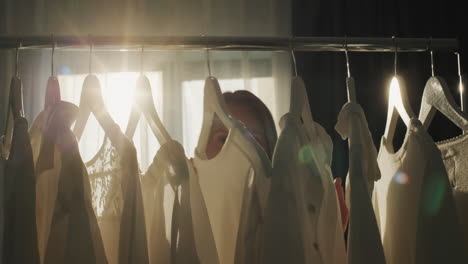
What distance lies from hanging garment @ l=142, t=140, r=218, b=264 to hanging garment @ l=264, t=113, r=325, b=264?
0.09 m

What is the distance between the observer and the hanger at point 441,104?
69 cm

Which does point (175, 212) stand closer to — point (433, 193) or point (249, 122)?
point (433, 193)

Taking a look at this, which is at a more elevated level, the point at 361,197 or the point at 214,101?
the point at 214,101

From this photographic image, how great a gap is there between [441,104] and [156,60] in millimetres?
1380

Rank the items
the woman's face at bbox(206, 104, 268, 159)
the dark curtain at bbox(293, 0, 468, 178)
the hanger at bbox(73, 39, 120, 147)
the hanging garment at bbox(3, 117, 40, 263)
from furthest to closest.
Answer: the dark curtain at bbox(293, 0, 468, 178) < the woman's face at bbox(206, 104, 268, 159) < the hanger at bbox(73, 39, 120, 147) < the hanging garment at bbox(3, 117, 40, 263)

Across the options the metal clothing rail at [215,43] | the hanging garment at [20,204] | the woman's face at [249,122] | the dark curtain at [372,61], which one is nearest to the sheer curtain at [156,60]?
the dark curtain at [372,61]

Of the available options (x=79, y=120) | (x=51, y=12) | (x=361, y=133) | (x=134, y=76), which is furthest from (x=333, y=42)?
(x=51, y=12)

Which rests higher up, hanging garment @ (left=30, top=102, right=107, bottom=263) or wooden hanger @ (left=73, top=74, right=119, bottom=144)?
wooden hanger @ (left=73, top=74, right=119, bottom=144)

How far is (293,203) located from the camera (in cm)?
57

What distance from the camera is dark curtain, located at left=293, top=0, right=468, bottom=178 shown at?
182cm

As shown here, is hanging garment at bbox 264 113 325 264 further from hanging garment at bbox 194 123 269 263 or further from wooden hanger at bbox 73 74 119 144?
wooden hanger at bbox 73 74 119 144

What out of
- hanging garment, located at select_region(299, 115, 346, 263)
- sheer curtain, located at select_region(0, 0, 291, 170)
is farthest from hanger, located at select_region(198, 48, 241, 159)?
sheer curtain, located at select_region(0, 0, 291, 170)

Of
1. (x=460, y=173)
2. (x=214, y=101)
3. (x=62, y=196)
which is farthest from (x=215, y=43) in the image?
(x=460, y=173)

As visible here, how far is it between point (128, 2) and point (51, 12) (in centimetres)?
33
